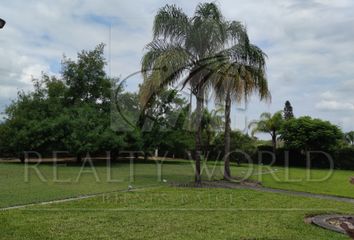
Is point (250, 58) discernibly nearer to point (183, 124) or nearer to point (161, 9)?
point (161, 9)

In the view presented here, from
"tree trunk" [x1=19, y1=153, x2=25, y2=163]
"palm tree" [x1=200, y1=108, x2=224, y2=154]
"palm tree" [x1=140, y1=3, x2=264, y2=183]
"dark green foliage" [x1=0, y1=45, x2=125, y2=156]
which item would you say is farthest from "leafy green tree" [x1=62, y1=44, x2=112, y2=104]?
"palm tree" [x1=140, y1=3, x2=264, y2=183]

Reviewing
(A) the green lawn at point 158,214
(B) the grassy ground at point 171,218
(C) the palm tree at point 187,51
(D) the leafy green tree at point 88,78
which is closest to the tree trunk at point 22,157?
(D) the leafy green tree at point 88,78

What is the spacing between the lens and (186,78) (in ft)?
40.8

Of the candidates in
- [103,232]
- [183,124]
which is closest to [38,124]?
[183,124]

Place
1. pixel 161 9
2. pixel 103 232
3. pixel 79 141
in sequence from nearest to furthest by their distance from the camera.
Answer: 1. pixel 103 232
2. pixel 161 9
3. pixel 79 141

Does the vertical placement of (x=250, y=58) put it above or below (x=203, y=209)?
above

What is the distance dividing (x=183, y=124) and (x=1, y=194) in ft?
50.9

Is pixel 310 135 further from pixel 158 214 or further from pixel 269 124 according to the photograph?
pixel 158 214

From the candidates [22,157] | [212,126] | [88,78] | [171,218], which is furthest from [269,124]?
[171,218]

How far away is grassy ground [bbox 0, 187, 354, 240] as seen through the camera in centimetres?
592

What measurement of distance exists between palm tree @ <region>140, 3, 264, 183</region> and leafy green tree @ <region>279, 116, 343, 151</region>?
1484 centimetres

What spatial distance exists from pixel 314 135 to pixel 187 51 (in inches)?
633

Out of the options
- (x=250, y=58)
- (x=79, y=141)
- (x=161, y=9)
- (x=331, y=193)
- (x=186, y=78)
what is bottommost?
(x=331, y=193)

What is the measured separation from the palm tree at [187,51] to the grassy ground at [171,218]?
3731 millimetres
